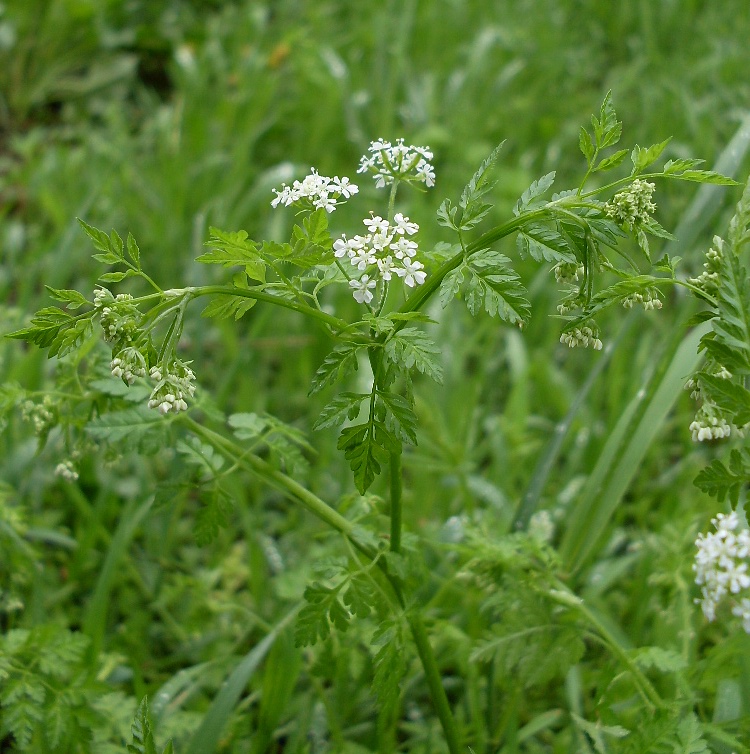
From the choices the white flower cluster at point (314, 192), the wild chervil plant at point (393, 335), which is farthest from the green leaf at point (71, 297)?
the white flower cluster at point (314, 192)

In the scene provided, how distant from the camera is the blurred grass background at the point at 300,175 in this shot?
225 centimetres

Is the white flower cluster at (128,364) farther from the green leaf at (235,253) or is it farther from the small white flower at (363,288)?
the small white flower at (363,288)

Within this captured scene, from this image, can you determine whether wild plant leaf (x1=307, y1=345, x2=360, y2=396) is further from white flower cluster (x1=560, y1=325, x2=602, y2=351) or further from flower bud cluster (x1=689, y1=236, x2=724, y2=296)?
flower bud cluster (x1=689, y1=236, x2=724, y2=296)

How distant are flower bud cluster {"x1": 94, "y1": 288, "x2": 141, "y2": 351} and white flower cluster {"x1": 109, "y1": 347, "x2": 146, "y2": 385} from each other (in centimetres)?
2

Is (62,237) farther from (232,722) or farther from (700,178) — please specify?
(700,178)

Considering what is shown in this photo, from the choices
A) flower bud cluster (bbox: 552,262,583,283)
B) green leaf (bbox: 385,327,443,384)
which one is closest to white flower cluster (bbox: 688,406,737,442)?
flower bud cluster (bbox: 552,262,583,283)

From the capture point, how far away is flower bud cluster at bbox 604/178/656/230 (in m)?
1.14

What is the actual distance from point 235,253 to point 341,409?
0.87ft

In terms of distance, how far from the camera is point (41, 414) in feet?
4.75

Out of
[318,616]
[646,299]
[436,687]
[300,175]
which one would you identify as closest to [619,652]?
[436,687]

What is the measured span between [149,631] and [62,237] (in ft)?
4.94

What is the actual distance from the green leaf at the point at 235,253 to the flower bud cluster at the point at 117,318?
13 centimetres

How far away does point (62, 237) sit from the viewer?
3012mm

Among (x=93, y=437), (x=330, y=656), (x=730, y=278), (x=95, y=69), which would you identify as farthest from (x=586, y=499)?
(x=95, y=69)
